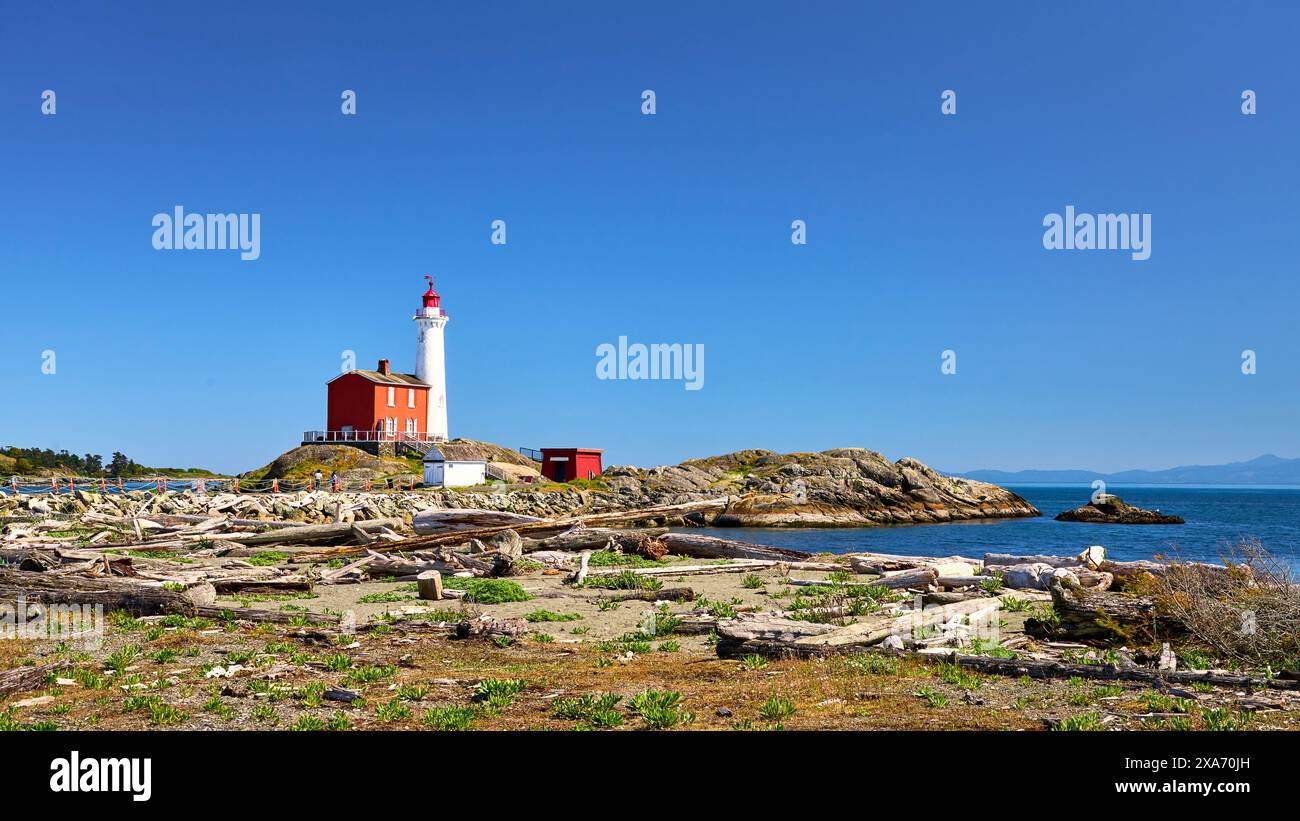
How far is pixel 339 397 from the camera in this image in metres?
91.7

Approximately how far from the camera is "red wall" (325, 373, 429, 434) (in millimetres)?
89562

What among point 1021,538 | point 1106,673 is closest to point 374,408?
point 1021,538

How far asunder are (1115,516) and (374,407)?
76428 millimetres

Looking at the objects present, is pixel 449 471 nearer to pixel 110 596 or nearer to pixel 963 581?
pixel 110 596

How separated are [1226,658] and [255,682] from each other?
12270 millimetres

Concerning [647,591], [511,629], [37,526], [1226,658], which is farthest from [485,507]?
[1226,658]

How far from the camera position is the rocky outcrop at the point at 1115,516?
85.5 metres

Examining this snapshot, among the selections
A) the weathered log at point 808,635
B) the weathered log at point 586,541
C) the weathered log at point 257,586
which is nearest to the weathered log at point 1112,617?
the weathered log at point 808,635

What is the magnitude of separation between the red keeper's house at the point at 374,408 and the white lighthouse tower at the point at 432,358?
1647 millimetres

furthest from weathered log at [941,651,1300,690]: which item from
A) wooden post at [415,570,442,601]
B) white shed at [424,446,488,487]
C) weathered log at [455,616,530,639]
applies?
white shed at [424,446,488,487]

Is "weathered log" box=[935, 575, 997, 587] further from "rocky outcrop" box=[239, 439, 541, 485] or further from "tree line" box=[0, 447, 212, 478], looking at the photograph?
"tree line" box=[0, 447, 212, 478]
